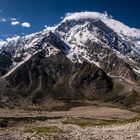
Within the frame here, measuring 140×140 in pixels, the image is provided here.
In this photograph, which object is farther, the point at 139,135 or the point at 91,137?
the point at 91,137

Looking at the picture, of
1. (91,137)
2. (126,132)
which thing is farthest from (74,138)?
(126,132)

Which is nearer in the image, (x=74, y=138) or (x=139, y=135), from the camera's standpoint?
(x=139, y=135)

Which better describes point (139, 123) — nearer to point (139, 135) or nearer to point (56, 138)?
point (139, 135)

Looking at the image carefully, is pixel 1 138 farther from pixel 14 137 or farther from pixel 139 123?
pixel 139 123

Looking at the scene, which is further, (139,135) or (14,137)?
(14,137)

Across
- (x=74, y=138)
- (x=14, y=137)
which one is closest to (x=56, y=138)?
(x=74, y=138)

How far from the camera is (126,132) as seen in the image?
143 ft

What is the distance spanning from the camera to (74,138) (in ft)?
144

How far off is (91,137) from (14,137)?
9.44 meters

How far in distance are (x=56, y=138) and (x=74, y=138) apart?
218cm

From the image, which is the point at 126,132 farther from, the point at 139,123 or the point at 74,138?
the point at 74,138

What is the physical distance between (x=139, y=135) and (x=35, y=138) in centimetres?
1225

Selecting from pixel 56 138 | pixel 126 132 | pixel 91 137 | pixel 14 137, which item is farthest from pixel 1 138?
pixel 126 132

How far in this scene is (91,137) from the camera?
143 feet
